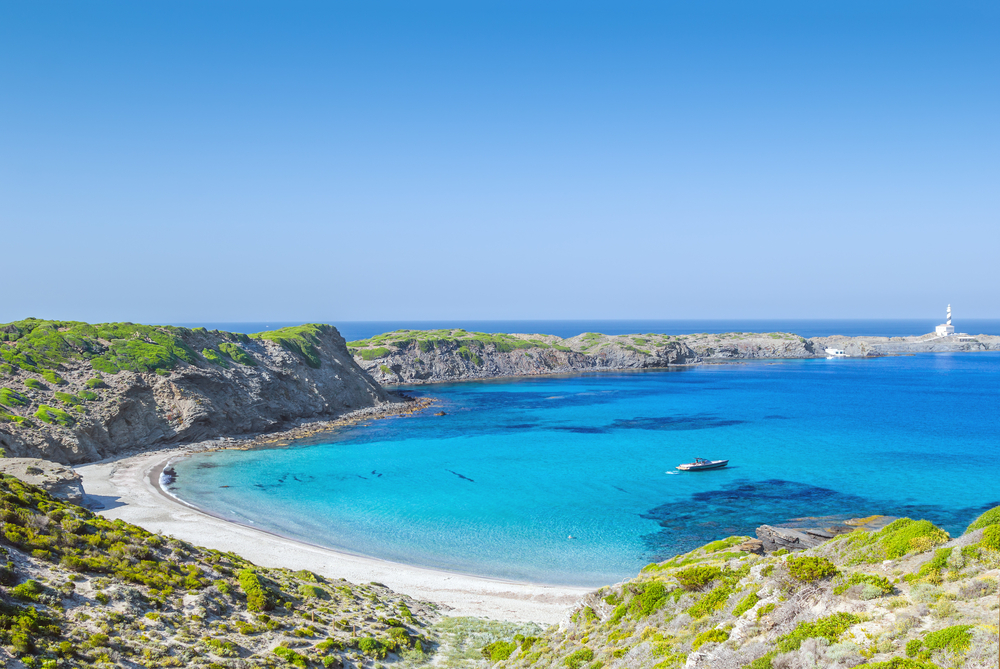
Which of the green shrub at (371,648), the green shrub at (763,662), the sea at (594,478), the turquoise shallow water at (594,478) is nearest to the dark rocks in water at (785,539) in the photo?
the sea at (594,478)

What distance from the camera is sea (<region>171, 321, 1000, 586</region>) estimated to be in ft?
130

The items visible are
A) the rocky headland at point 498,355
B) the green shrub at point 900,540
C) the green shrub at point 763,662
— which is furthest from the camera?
the rocky headland at point 498,355

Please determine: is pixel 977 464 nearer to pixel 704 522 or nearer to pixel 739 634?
pixel 704 522

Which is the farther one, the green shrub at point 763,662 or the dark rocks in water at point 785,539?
the dark rocks in water at point 785,539

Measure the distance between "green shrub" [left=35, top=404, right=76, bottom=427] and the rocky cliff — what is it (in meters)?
0.08

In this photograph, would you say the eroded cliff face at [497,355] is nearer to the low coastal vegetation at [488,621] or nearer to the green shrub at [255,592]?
the green shrub at [255,592]

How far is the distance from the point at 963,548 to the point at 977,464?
5816 centimetres

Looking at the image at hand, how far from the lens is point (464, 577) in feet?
111

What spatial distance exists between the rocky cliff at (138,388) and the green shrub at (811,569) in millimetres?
61286

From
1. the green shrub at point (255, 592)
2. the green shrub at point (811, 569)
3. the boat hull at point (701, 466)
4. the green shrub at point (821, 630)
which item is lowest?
the boat hull at point (701, 466)

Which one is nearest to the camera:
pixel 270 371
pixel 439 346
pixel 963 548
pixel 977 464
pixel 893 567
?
pixel 963 548

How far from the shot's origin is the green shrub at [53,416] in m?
56.2

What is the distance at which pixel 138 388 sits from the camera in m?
66.4

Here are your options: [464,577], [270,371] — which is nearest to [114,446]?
[270,371]
